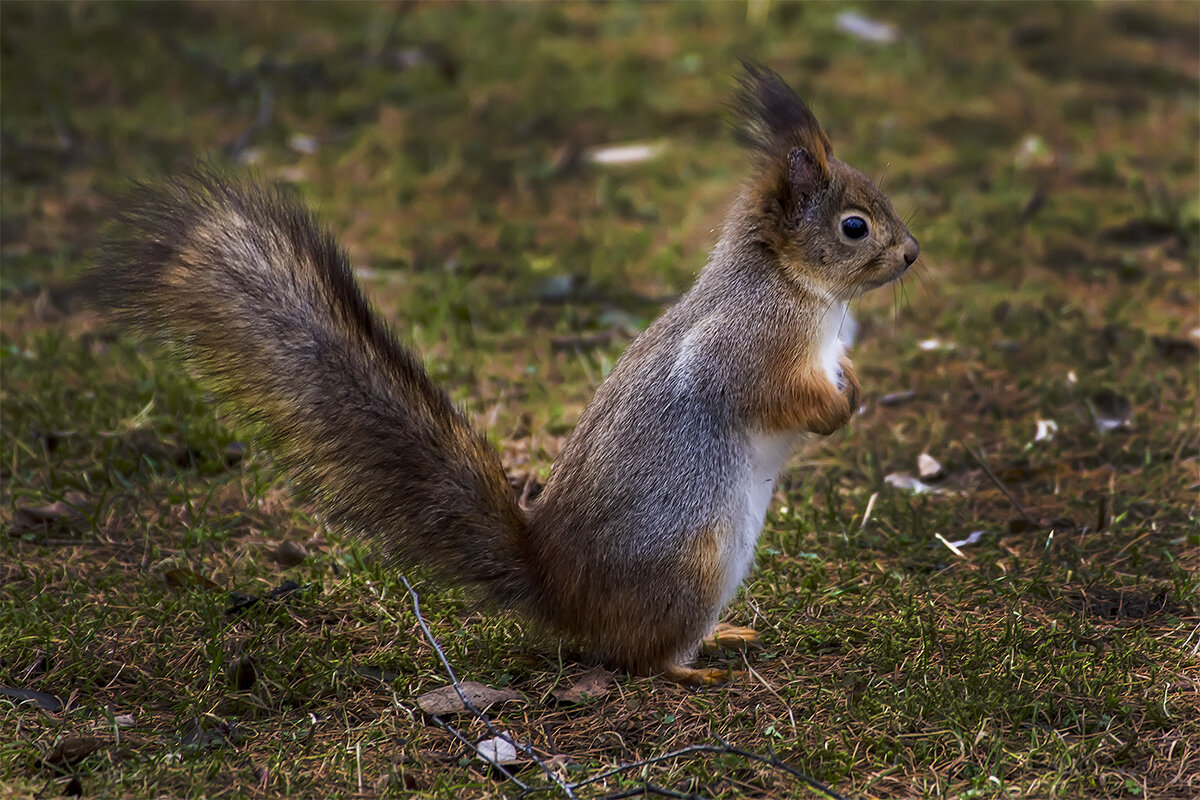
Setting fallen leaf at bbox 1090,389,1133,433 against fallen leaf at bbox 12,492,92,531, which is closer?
fallen leaf at bbox 12,492,92,531

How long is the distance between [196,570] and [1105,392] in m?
2.49

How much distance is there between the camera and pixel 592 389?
373 centimetres

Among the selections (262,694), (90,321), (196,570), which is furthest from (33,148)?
(262,694)

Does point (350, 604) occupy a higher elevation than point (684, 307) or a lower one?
lower

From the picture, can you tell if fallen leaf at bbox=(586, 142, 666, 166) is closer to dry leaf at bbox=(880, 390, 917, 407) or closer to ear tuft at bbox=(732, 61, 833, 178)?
dry leaf at bbox=(880, 390, 917, 407)

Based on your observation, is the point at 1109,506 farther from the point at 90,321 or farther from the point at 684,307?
the point at 90,321

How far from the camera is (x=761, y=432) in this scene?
8.45ft

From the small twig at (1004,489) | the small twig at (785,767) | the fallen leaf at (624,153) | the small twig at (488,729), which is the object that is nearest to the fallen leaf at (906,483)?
the small twig at (1004,489)

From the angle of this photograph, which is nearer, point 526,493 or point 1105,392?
point 526,493

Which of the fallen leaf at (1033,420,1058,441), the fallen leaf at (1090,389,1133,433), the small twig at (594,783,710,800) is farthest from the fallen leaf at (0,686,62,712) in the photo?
the fallen leaf at (1090,389,1133,433)

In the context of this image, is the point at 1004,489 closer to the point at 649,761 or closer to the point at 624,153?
the point at 649,761

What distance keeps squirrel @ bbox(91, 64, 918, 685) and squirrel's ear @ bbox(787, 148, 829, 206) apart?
3cm

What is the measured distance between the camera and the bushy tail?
2344mm

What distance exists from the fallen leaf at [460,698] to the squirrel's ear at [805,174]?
118 cm
